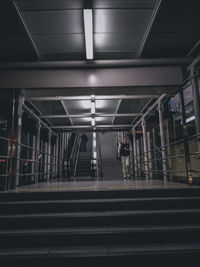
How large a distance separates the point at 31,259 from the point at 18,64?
4.05 meters

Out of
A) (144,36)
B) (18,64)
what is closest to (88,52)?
(144,36)

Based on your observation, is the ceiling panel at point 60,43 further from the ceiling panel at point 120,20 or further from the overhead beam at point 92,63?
the ceiling panel at point 120,20

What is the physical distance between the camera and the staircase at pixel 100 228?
6.31ft

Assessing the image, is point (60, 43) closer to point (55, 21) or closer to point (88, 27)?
point (55, 21)

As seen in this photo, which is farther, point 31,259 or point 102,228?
point 102,228

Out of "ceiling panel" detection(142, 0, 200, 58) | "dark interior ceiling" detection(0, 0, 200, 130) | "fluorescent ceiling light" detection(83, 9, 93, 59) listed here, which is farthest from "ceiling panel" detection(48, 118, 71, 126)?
"ceiling panel" detection(142, 0, 200, 58)

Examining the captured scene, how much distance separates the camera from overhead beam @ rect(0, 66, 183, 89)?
452 centimetres

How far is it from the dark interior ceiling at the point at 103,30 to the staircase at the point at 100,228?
2.85m

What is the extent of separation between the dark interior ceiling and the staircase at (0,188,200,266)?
9.34 feet

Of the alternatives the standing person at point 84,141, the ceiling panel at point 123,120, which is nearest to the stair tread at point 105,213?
the ceiling panel at point 123,120

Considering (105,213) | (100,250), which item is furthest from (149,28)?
(100,250)

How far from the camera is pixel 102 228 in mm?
2367

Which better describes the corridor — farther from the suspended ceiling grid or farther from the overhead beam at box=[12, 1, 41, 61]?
the suspended ceiling grid

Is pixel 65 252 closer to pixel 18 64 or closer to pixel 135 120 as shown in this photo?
pixel 18 64
